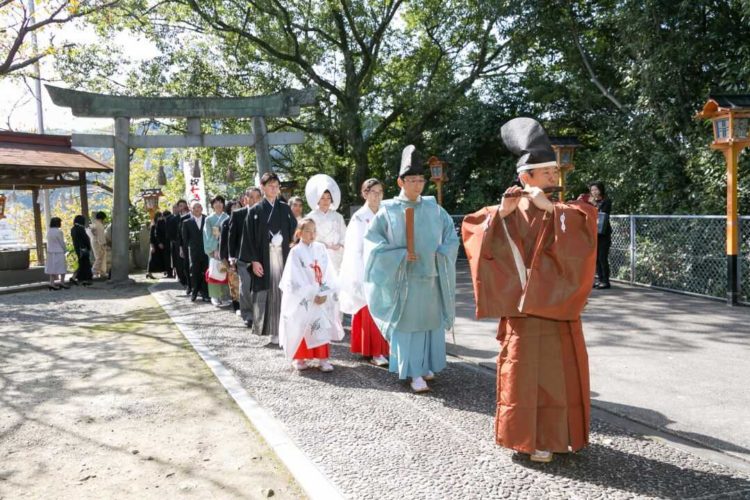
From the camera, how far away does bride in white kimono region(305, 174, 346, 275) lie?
24.1ft

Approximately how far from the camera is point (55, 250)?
14.0 meters

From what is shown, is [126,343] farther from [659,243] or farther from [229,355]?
[659,243]

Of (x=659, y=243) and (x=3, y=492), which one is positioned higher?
(x=659, y=243)

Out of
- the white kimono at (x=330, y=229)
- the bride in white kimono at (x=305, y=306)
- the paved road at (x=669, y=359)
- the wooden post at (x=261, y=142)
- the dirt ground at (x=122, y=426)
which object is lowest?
the dirt ground at (x=122, y=426)

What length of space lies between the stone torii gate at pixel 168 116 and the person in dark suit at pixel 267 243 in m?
7.30

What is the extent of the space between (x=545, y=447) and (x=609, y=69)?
13.4 m

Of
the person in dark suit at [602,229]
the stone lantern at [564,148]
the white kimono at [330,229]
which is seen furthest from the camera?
the stone lantern at [564,148]

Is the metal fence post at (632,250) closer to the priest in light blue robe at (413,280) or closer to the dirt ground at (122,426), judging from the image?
the priest in light blue robe at (413,280)

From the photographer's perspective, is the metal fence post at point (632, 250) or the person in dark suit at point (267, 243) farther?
the metal fence post at point (632, 250)

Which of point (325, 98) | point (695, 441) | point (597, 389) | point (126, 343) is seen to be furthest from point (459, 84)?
point (695, 441)

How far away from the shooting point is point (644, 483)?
10.6 feet

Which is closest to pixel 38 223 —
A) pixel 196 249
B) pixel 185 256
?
pixel 185 256

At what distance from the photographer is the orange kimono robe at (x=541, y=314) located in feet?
11.0

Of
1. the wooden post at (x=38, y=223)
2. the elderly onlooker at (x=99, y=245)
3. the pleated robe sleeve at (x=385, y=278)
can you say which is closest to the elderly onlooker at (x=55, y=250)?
the elderly onlooker at (x=99, y=245)
